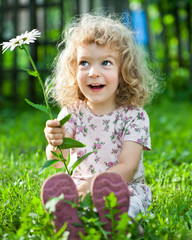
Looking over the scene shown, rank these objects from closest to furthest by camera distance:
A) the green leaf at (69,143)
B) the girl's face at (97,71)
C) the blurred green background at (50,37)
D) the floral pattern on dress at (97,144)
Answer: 1. the green leaf at (69,143)
2. the girl's face at (97,71)
3. the floral pattern on dress at (97,144)
4. the blurred green background at (50,37)

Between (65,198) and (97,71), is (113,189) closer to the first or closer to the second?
(65,198)

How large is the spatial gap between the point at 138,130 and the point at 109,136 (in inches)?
6.4

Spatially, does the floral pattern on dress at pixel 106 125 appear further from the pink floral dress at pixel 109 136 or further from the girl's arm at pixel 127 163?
the girl's arm at pixel 127 163

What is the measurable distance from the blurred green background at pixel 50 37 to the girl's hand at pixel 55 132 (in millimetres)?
3324

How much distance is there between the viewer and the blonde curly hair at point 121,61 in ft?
6.77

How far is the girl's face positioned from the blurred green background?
2945mm

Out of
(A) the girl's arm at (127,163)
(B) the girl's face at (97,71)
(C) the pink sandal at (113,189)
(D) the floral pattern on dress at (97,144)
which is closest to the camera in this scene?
(C) the pink sandal at (113,189)

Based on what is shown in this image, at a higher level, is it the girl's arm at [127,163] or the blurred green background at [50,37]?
the blurred green background at [50,37]

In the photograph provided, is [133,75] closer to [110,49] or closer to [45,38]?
[110,49]

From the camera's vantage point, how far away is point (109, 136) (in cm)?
210

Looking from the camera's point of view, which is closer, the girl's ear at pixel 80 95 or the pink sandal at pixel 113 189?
the pink sandal at pixel 113 189

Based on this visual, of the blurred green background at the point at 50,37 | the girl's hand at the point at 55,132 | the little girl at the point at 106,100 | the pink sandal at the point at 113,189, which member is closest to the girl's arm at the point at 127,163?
the little girl at the point at 106,100

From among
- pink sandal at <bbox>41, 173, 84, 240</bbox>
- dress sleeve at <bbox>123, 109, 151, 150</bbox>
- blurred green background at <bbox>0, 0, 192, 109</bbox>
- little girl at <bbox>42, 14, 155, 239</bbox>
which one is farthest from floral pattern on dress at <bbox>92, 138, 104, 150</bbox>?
blurred green background at <bbox>0, 0, 192, 109</bbox>

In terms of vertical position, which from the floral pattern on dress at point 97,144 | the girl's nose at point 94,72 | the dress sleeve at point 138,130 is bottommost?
the floral pattern on dress at point 97,144
